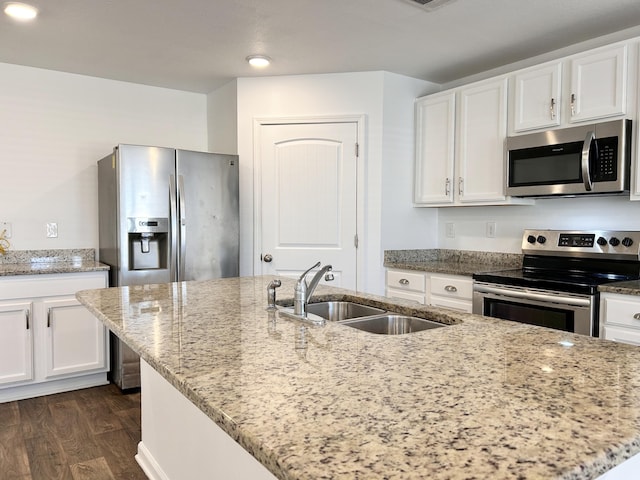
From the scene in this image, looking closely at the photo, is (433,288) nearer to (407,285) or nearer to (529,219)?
(407,285)

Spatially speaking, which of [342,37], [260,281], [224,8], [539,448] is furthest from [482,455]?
[342,37]

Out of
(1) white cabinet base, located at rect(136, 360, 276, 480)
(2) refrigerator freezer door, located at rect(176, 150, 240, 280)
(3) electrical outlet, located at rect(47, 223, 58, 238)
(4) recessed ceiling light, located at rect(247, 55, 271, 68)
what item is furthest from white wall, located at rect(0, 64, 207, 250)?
(1) white cabinet base, located at rect(136, 360, 276, 480)

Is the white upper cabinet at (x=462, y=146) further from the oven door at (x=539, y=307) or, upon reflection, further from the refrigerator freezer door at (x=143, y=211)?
the refrigerator freezer door at (x=143, y=211)

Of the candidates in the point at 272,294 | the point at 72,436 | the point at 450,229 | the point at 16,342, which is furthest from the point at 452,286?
the point at 16,342

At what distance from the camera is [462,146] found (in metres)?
3.46

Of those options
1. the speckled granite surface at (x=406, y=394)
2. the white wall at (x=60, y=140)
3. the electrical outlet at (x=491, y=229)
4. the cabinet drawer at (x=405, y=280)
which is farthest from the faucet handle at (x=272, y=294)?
the white wall at (x=60, y=140)

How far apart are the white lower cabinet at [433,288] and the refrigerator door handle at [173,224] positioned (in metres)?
1.55

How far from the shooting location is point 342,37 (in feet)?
9.66

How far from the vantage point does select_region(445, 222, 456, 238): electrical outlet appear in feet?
12.9

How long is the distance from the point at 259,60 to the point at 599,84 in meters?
2.14

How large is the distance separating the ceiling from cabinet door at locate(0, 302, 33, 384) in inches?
68.3

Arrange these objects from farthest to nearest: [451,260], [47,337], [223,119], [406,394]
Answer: [223,119], [451,260], [47,337], [406,394]

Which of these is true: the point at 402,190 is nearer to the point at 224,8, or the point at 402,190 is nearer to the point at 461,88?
the point at 461,88

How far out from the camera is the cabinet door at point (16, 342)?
9.98ft
